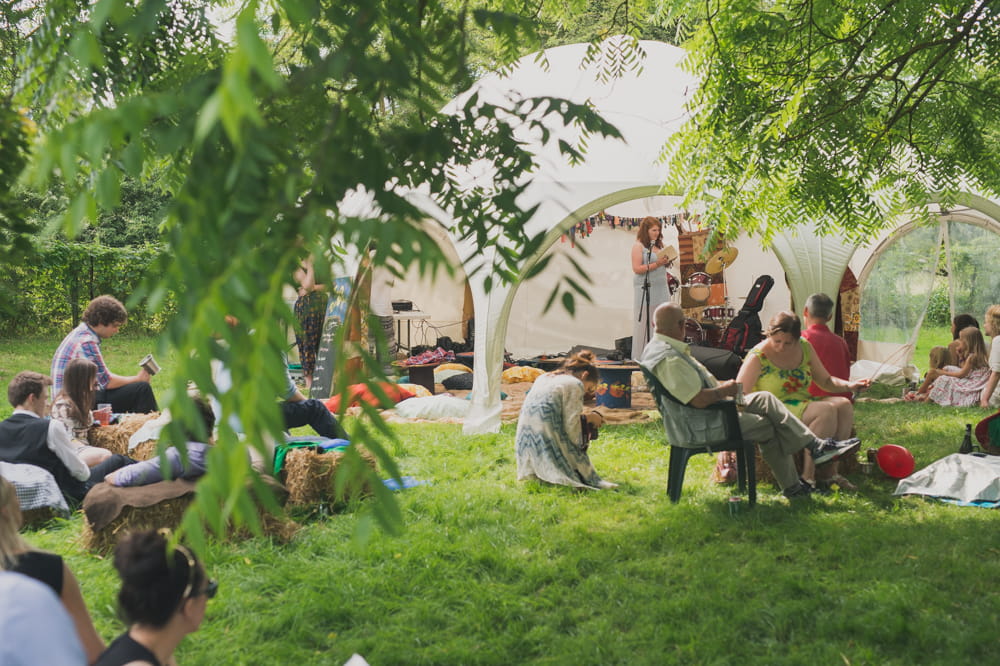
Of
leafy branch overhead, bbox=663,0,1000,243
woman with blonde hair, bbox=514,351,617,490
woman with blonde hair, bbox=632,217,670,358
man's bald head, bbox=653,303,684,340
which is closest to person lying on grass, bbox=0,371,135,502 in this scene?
woman with blonde hair, bbox=514,351,617,490

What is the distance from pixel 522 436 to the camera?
6.51 metres

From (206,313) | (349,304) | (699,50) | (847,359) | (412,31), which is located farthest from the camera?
(847,359)

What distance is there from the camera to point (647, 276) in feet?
35.5

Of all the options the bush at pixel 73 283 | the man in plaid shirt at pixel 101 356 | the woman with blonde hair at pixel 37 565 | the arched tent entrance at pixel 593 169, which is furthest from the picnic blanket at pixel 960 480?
the bush at pixel 73 283

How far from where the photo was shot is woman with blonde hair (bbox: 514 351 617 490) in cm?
630

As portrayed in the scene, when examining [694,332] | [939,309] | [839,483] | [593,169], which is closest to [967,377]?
[694,332]

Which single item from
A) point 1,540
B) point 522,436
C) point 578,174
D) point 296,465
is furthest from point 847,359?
point 1,540

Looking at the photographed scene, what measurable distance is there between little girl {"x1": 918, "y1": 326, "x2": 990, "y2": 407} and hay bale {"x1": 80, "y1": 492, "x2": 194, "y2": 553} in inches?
335

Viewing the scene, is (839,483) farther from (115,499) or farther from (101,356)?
(101,356)

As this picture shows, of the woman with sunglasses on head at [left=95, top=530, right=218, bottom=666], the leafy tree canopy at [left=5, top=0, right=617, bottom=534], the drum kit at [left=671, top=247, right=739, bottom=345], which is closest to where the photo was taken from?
the leafy tree canopy at [left=5, top=0, right=617, bottom=534]

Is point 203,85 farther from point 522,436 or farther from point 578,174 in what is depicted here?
point 578,174

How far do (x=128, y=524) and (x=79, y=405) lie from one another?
1.60 m

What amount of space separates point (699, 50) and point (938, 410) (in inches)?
234

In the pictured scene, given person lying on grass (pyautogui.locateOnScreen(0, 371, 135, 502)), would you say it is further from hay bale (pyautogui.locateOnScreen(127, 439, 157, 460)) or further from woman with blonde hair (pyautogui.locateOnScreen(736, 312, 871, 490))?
woman with blonde hair (pyautogui.locateOnScreen(736, 312, 871, 490))
